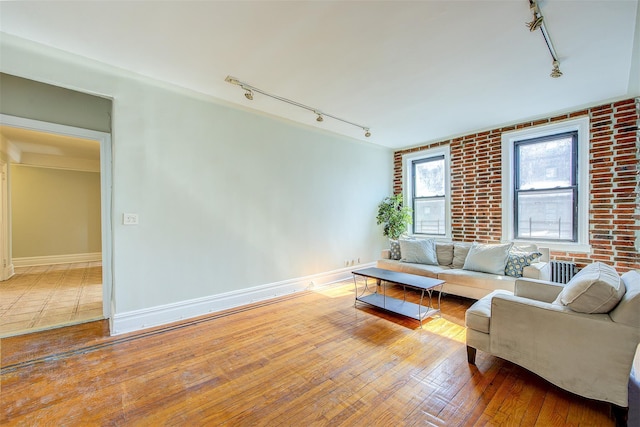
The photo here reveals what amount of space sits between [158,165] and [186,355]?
6.32 feet

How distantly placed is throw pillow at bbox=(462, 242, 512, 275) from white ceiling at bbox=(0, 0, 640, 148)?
1.90m

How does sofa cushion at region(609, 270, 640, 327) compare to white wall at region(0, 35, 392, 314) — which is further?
white wall at region(0, 35, 392, 314)

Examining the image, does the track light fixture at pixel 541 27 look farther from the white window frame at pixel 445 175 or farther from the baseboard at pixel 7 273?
the baseboard at pixel 7 273

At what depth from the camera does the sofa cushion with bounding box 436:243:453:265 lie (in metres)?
4.27

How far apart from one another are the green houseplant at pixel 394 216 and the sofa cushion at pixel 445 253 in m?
0.92

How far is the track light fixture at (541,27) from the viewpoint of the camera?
1.77 m

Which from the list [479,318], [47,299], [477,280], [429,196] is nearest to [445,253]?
[477,280]

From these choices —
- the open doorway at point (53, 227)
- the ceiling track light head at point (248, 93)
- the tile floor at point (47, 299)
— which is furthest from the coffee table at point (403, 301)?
the tile floor at point (47, 299)

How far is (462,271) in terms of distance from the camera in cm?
373

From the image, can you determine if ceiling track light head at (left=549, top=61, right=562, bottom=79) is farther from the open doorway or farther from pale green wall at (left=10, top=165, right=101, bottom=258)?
pale green wall at (left=10, top=165, right=101, bottom=258)

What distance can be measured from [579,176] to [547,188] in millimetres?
378

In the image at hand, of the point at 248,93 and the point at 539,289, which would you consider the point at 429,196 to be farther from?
the point at 248,93

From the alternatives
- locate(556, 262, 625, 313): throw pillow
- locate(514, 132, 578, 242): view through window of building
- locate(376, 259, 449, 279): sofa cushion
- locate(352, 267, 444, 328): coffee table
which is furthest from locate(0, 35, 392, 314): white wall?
locate(556, 262, 625, 313): throw pillow

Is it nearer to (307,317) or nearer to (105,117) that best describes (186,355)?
(307,317)
